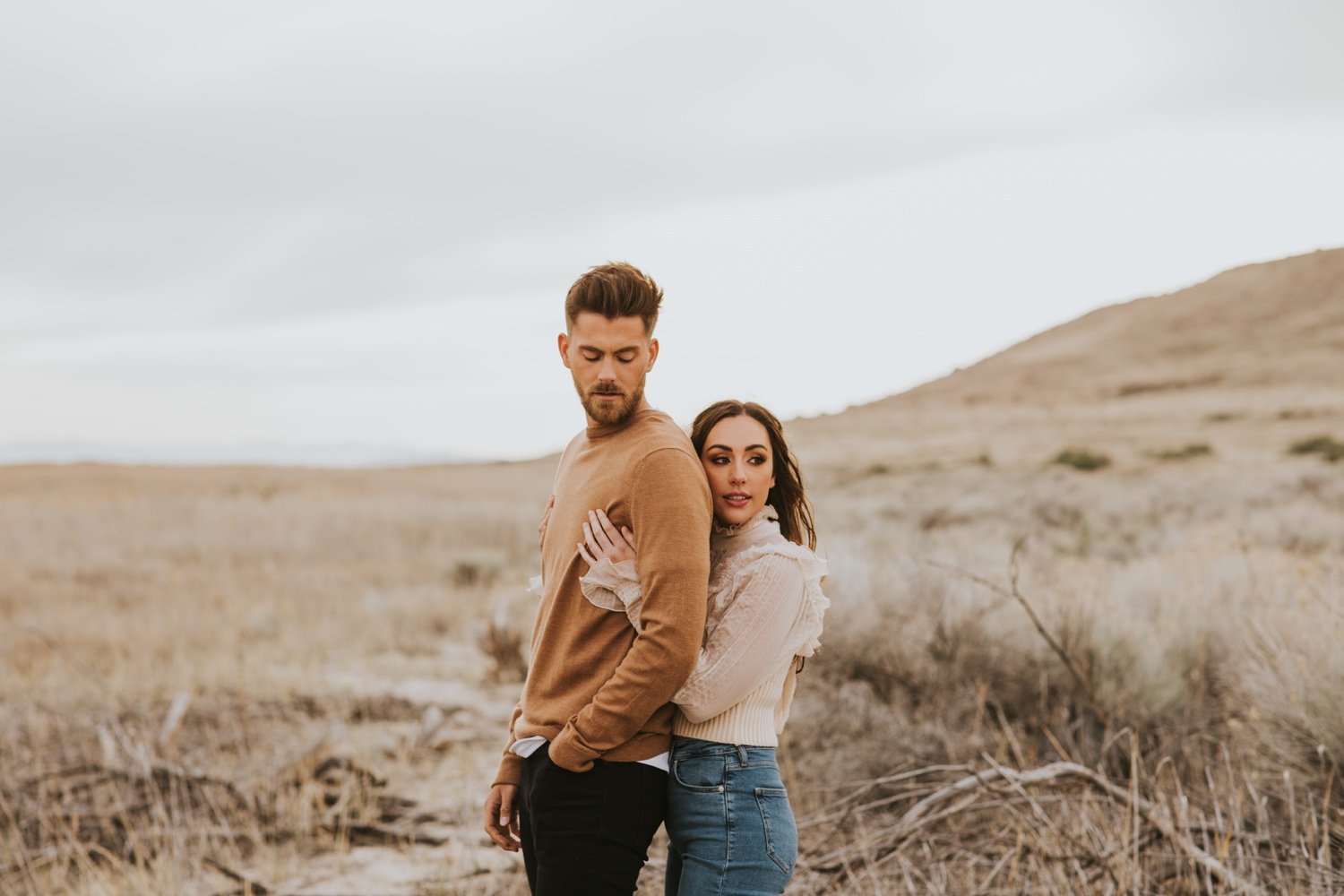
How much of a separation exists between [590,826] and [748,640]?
51cm

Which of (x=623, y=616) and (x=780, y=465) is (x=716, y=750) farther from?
(x=780, y=465)

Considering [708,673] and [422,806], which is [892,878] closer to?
[708,673]

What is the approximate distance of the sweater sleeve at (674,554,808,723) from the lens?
6.70 ft

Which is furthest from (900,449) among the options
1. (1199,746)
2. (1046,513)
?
(1199,746)

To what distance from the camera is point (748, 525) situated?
2234 mm

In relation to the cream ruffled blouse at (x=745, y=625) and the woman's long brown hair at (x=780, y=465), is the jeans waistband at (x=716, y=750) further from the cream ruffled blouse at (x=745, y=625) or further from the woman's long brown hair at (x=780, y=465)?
the woman's long brown hair at (x=780, y=465)

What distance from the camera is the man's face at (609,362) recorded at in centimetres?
215

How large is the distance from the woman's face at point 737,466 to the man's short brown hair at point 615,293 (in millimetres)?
295

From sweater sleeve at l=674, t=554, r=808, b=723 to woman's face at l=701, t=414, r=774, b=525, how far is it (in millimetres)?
146

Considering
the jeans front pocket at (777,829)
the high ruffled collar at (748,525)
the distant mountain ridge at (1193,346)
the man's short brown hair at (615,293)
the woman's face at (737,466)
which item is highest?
the distant mountain ridge at (1193,346)

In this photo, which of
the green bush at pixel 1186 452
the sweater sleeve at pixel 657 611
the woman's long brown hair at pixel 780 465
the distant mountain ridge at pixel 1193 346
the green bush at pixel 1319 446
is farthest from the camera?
the distant mountain ridge at pixel 1193 346

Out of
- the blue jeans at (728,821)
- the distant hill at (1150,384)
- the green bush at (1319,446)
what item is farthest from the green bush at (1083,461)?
the blue jeans at (728,821)

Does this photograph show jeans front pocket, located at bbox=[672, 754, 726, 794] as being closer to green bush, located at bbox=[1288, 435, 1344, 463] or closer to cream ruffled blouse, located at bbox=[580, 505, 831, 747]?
cream ruffled blouse, located at bbox=[580, 505, 831, 747]

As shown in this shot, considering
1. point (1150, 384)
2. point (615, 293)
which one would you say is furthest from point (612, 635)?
point (1150, 384)
